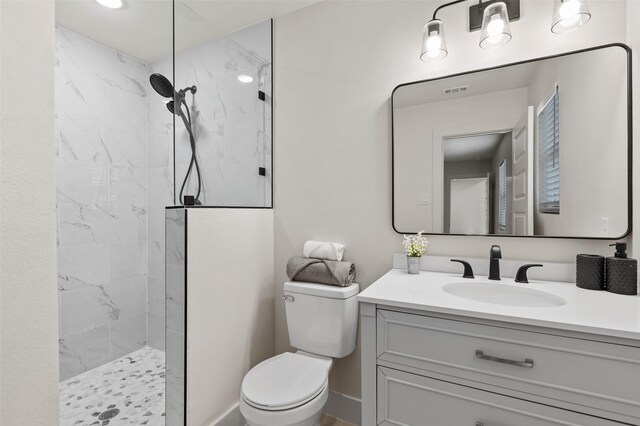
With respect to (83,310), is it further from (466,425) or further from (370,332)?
(466,425)

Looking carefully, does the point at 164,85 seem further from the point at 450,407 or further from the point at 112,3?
the point at 450,407

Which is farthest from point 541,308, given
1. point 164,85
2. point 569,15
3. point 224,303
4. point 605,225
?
point 164,85

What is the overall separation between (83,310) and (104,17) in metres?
2.04

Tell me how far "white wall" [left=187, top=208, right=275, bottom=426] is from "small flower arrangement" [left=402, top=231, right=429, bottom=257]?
2.92 ft

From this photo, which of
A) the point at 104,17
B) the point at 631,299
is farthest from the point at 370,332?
the point at 104,17

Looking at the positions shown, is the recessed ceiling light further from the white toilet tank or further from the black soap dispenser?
the black soap dispenser

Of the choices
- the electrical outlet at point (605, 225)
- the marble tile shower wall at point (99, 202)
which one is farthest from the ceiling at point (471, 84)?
the marble tile shower wall at point (99, 202)

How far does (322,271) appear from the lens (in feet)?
5.68

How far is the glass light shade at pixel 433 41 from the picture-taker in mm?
1535

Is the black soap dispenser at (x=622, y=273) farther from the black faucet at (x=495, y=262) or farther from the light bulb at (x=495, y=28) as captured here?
the light bulb at (x=495, y=28)

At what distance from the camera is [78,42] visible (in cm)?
230

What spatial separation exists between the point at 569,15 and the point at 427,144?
74 cm

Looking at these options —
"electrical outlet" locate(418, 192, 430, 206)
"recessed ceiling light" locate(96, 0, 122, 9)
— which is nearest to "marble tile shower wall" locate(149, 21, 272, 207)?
"recessed ceiling light" locate(96, 0, 122, 9)

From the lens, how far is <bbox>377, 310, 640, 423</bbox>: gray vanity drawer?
89 centimetres
